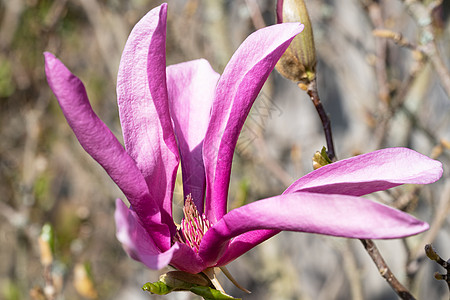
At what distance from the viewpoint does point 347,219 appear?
0.34 m

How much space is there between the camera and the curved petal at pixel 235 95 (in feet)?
1.49

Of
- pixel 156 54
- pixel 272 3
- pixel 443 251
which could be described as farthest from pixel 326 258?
pixel 156 54

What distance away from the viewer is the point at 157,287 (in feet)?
1.44

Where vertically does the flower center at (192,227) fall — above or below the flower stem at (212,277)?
above

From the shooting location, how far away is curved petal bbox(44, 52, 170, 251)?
15.2 inches

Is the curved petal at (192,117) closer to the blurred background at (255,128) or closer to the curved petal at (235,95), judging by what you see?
the curved petal at (235,95)

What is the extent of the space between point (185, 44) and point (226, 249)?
118 centimetres

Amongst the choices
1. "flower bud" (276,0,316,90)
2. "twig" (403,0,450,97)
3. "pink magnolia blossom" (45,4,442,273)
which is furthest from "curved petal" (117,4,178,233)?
"twig" (403,0,450,97)

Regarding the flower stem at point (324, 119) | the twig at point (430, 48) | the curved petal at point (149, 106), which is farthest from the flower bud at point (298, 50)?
the twig at point (430, 48)

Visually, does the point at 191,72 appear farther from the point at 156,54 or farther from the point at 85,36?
the point at 85,36

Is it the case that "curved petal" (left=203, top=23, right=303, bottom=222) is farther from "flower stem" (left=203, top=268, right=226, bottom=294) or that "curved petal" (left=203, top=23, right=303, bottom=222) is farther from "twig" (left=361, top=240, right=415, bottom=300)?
"twig" (left=361, top=240, right=415, bottom=300)

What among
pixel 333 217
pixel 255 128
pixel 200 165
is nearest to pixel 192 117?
pixel 200 165

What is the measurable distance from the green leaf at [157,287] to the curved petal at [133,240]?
0.03 m

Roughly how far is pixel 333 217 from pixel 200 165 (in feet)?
0.78
